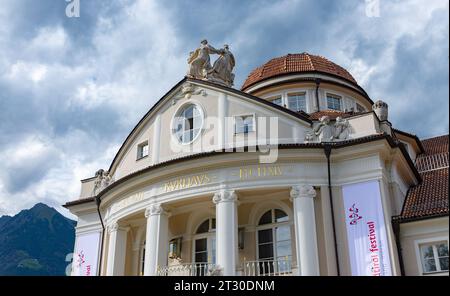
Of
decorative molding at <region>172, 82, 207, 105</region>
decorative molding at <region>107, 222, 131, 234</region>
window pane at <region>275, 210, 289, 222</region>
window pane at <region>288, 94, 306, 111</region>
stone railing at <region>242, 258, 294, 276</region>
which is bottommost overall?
stone railing at <region>242, 258, 294, 276</region>

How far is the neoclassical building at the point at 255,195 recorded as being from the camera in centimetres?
1742

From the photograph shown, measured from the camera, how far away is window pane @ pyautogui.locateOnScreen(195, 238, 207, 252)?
2131 centimetres

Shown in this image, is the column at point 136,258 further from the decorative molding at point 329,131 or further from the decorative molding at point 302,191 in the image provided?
the decorative molding at point 329,131

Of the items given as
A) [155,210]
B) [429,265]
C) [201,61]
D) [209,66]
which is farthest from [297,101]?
[429,265]

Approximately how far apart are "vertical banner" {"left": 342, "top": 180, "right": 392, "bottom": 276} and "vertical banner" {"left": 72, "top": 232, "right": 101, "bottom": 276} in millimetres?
11462

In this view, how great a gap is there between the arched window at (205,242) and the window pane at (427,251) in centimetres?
785

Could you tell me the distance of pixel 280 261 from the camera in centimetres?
1867

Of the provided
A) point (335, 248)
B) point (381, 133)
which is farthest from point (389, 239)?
point (381, 133)

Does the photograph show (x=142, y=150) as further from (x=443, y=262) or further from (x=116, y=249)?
(x=443, y=262)

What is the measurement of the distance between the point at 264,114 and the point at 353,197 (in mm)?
4685

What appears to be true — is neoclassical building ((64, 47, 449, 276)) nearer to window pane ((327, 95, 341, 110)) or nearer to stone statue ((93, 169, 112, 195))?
stone statue ((93, 169, 112, 195))

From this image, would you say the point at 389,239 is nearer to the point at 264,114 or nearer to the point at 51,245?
the point at 264,114

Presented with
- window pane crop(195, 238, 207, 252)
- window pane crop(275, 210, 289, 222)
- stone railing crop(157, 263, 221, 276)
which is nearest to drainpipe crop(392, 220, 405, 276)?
window pane crop(275, 210, 289, 222)

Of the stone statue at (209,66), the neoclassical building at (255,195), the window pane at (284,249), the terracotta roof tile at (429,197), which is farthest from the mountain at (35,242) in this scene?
the terracotta roof tile at (429,197)
